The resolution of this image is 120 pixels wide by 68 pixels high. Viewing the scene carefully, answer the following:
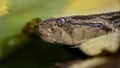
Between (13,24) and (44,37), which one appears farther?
(13,24)

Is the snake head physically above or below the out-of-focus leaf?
below

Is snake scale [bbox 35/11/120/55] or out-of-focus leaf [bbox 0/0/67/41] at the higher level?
out-of-focus leaf [bbox 0/0/67/41]

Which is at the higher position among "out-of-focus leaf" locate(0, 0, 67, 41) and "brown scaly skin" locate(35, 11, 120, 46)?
→ "out-of-focus leaf" locate(0, 0, 67, 41)

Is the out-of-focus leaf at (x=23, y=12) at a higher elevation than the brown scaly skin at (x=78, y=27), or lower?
higher

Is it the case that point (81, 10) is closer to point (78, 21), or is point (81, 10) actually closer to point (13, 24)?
point (78, 21)

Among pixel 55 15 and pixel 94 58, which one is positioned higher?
pixel 55 15

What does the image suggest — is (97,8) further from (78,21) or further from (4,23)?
(4,23)

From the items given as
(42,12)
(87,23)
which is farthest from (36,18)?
(87,23)
